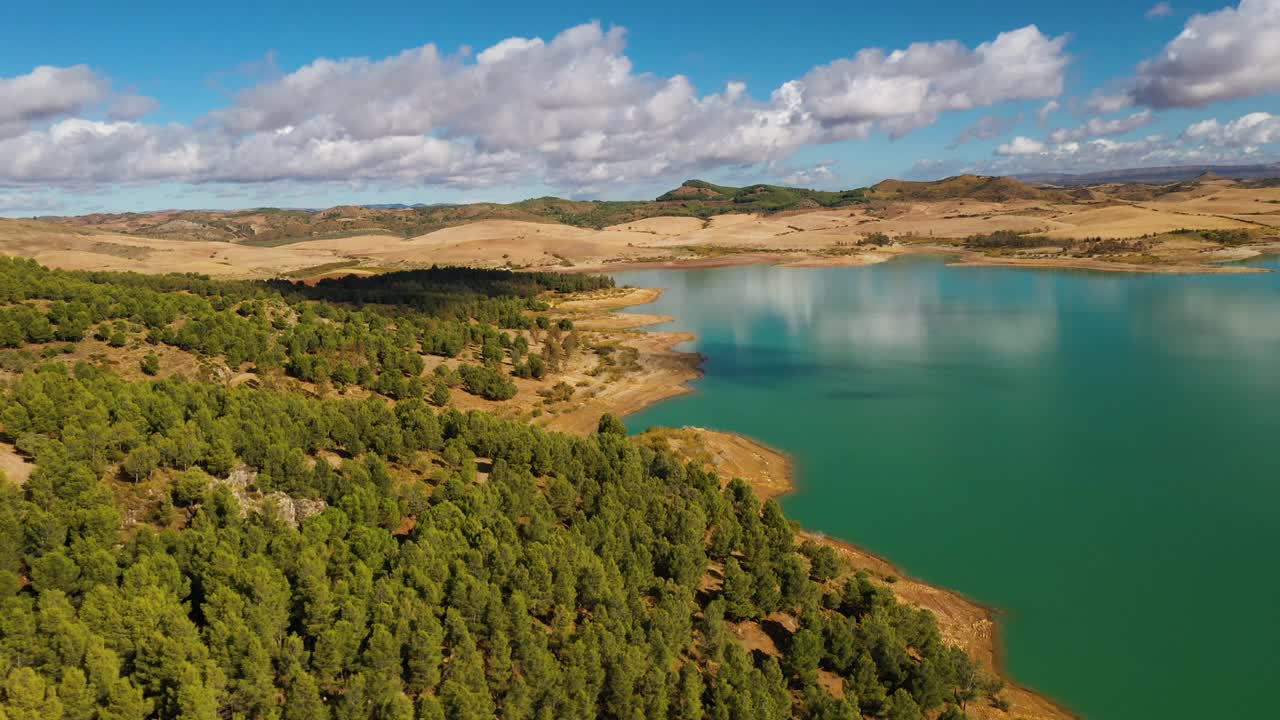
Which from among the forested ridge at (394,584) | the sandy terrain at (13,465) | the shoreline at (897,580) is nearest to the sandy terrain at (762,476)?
the shoreline at (897,580)

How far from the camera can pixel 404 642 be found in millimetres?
22062

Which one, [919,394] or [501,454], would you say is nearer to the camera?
[501,454]

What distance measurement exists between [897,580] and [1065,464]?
19806 millimetres

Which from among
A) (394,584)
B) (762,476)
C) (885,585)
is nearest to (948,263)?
(762,476)

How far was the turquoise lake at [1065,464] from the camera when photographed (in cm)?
2680

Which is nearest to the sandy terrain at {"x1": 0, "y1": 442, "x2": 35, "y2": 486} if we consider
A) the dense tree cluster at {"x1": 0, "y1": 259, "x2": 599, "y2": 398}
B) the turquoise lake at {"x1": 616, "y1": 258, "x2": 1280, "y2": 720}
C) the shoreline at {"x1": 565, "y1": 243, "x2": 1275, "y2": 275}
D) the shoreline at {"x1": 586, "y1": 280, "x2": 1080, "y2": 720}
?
the dense tree cluster at {"x1": 0, "y1": 259, "x2": 599, "y2": 398}

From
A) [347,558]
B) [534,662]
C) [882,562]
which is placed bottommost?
[882,562]

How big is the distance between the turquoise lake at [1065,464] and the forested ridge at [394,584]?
623cm

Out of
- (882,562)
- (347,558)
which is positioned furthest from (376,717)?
(882,562)

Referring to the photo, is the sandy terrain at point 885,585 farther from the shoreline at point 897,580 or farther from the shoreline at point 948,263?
the shoreline at point 948,263

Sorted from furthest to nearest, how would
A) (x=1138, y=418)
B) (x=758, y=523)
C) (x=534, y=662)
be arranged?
(x=1138, y=418), (x=758, y=523), (x=534, y=662)

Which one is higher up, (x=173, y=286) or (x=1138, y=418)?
(x=173, y=286)

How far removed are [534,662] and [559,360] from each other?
5006 centimetres

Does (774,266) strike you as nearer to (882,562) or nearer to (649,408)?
(649,408)
